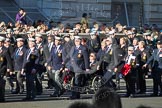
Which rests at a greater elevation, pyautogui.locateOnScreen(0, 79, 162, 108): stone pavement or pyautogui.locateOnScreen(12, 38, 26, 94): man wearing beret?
pyautogui.locateOnScreen(12, 38, 26, 94): man wearing beret

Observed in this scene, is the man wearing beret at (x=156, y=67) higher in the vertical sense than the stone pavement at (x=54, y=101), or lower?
higher

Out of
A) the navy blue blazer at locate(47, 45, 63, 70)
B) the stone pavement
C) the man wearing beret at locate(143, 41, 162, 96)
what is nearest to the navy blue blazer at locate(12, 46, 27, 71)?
the stone pavement

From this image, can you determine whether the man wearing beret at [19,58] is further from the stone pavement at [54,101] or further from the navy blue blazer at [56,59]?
the navy blue blazer at [56,59]

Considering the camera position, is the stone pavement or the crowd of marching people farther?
the crowd of marching people

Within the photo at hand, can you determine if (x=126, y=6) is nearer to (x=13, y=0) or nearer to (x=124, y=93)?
(x=13, y=0)

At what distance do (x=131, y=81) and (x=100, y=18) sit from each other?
14.2 metres

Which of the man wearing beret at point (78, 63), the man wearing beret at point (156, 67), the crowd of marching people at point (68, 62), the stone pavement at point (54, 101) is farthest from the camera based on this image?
the man wearing beret at point (156, 67)

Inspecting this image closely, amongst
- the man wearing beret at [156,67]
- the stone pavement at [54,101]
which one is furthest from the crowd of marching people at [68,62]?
the stone pavement at [54,101]

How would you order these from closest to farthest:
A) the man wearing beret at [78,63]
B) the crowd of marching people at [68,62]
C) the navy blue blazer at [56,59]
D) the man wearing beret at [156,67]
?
the crowd of marching people at [68,62]
the man wearing beret at [78,63]
the navy blue blazer at [56,59]
the man wearing beret at [156,67]

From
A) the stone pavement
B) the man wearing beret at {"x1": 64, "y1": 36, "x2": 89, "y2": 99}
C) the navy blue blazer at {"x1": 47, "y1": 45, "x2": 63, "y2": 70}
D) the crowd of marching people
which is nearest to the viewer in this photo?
the stone pavement

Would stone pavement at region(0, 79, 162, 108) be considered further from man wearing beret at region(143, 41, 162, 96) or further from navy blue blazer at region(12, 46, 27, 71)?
navy blue blazer at region(12, 46, 27, 71)

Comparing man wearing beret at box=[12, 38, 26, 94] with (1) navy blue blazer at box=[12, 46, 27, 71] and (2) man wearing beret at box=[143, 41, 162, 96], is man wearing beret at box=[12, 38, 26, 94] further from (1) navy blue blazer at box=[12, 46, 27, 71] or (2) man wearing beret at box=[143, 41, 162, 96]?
(2) man wearing beret at box=[143, 41, 162, 96]

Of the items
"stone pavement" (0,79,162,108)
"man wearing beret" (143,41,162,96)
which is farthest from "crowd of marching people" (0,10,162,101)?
"stone pavement" (0,79,162,108)

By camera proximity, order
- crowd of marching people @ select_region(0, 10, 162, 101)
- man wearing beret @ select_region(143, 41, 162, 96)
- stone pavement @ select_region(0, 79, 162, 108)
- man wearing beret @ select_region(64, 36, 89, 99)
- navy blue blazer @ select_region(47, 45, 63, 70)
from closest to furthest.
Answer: stone pavement @ select_region(0, 79, 162, 108) → crowd of marching people @ select_region(0, 10, 162, 101) → man wearing beret @ select_region(64, 36, 89, 99) → navy blue blazer @ select_region(47, 45, 63, 70) → man wearing beret @ select_region(143, 41, 162, 96)
